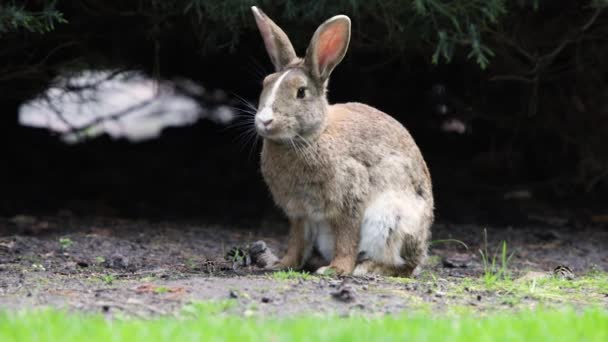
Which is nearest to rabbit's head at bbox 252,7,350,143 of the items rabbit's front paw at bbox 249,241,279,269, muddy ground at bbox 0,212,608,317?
muddy ground at bbox 0,212,608,317

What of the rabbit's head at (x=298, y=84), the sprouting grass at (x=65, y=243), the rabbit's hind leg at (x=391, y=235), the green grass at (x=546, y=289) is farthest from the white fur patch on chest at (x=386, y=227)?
the sprouting grass at (x=65, y=243)

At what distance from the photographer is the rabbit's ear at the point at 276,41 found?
19.6 ft

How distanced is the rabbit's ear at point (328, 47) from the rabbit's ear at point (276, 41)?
0.22 metres

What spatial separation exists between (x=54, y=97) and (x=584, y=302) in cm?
576

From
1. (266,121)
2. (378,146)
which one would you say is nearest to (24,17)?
(266,121)

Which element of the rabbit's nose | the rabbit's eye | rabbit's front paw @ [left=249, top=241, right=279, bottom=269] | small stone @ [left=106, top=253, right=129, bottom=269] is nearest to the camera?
the rabbit's nose

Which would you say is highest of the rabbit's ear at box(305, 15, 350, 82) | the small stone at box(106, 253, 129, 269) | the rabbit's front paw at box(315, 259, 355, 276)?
the rabbit's ear at box(305, 15, 350, 82)

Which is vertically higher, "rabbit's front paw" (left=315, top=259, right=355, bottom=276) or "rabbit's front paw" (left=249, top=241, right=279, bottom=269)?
"rabbit's front paw" (left=315, top=259, right=355, bottom=276)

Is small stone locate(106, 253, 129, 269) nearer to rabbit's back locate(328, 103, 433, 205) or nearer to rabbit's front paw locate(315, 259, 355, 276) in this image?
rabbit's front paw locate(315, 259, 355, 276)

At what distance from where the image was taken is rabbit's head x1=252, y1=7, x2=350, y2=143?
554cm

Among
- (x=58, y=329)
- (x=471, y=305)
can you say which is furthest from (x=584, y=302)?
(x=58, y=329)

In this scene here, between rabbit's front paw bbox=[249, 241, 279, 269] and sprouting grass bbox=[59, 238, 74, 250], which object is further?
sprouting grass bbox=[59, 238, 74, 250]

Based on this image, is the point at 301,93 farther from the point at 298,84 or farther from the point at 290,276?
the point at 290,276

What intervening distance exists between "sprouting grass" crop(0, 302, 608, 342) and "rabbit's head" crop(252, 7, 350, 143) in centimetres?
152
